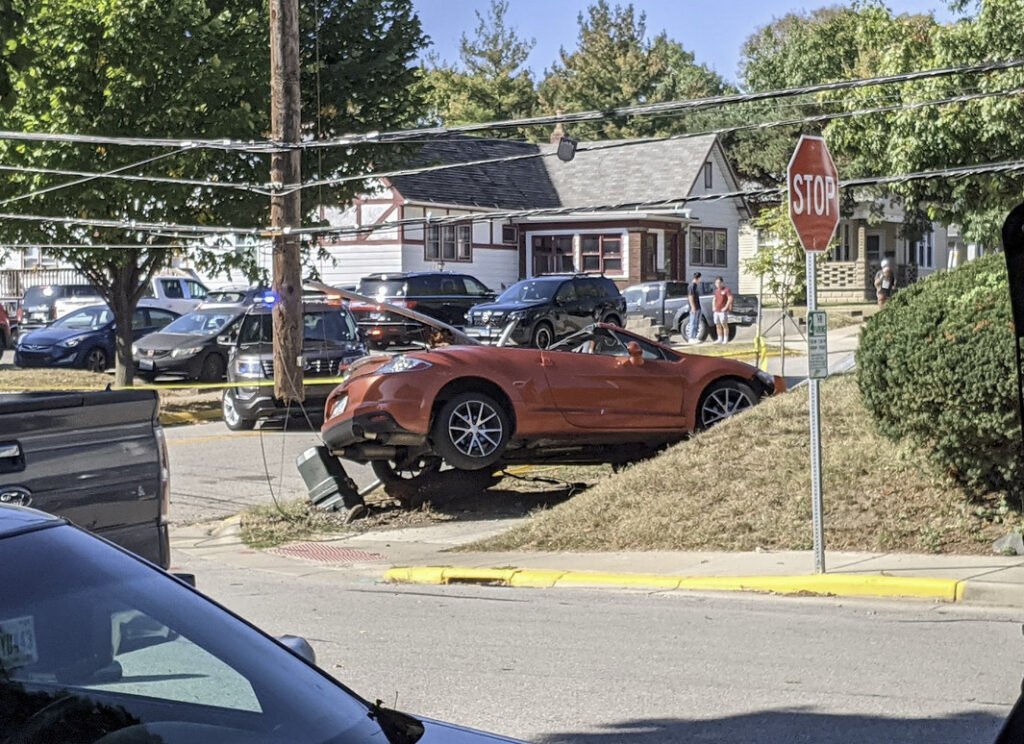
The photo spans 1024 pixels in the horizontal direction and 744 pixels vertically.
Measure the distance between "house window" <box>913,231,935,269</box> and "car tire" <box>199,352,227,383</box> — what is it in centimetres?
4261

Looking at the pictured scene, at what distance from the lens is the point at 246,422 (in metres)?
22.5

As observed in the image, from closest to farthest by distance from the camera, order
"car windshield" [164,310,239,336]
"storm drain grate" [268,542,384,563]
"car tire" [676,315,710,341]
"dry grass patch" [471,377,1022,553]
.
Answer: "dry grass patch" [471,377,1022,553], "storm drain grate" [268,542,384,563], "car windshield" [164,310,239,336], "car tire" [676,315,710,341]

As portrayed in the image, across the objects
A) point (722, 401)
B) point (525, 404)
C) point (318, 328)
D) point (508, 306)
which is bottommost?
point (722, 401)

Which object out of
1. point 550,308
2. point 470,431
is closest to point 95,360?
point 550,308

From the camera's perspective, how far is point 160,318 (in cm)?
3306

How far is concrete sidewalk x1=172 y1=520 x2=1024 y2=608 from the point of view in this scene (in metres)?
10.2

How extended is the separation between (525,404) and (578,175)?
138 ft

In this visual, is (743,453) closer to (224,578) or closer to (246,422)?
(224,578)

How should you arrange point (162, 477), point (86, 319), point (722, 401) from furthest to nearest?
1. point (86, 319)
2. point (722, 401)
3. point (162, 477)

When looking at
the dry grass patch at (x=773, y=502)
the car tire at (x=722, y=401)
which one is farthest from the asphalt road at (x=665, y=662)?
the car tire at (x=722, y=401)

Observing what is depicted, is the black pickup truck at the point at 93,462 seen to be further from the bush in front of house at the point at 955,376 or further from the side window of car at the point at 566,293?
the side window of car at the point at 566,293

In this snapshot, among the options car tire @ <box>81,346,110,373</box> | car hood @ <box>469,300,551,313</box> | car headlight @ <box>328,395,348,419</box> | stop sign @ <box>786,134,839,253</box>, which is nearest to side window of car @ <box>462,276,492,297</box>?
car hood @ <box>469,300,551,313</box>

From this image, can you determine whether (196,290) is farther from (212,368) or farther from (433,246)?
(212,368)

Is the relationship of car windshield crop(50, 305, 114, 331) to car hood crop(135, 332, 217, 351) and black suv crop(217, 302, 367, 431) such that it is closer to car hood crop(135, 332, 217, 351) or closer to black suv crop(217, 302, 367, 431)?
car hood crop(135, 332, 217, 351)
